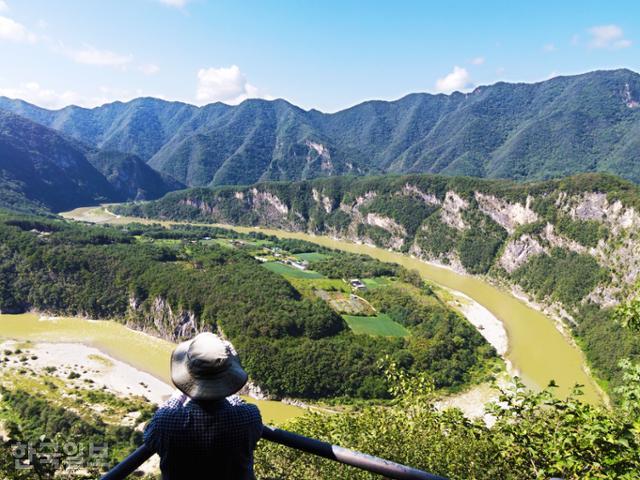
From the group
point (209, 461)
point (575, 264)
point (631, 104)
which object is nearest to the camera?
point (209, 461)

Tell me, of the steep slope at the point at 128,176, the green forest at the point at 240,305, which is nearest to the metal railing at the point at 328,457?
the green forest at the point at 240,305

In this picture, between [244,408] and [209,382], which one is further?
[244,408]

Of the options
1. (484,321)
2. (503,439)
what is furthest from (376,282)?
(503,439)

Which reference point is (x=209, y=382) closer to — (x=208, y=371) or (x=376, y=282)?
(x=208, y=371)

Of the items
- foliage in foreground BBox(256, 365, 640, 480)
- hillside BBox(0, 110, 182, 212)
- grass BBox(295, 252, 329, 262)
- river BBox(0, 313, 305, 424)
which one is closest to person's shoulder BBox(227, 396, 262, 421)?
foliage in foreground BBox(256, 365, 640, 480)

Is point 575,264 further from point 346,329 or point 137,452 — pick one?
point 137,452

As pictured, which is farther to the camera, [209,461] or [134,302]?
[134,302]

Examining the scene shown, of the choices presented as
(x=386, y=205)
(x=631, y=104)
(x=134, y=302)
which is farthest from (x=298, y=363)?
(x=631, y=104)
